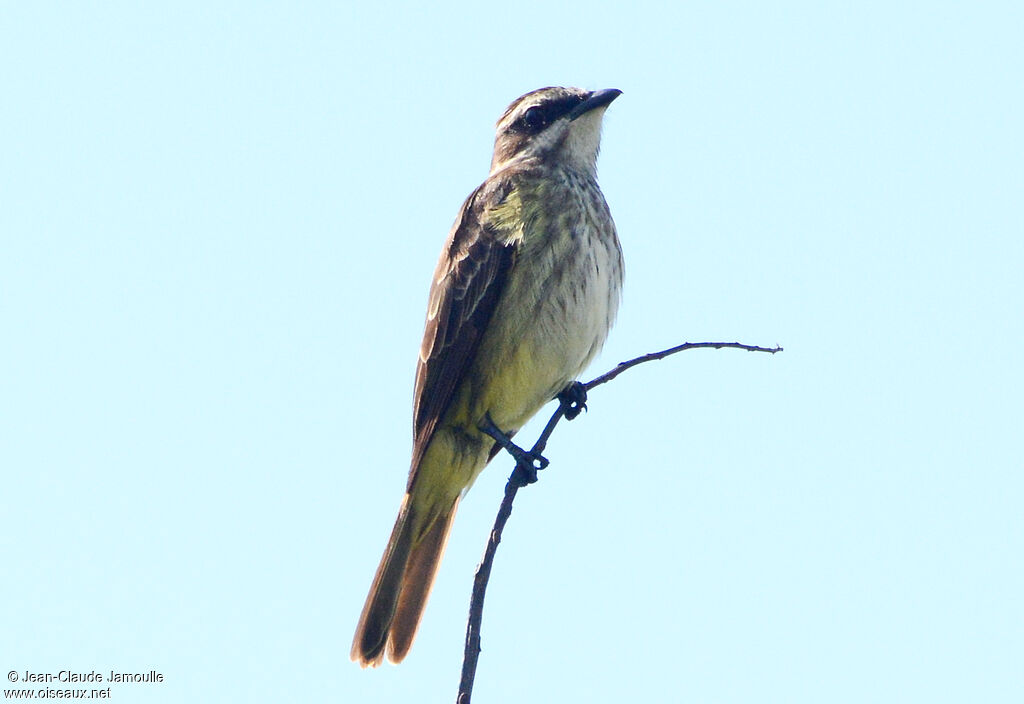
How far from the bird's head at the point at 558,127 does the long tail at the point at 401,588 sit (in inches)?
100

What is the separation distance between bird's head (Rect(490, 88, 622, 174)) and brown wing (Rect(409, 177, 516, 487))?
90cm

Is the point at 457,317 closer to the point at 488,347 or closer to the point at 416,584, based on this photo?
the point at 488,347

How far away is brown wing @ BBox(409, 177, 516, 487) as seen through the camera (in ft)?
25.7

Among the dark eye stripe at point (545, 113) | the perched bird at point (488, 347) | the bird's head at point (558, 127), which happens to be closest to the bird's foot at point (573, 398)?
the perched bird at point (488, 347)

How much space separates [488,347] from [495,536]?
290 cm

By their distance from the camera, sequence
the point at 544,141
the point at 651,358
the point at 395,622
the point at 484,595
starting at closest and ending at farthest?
the point at 484,595, the point at 651,358, the point at 395,622, the point at 544,141

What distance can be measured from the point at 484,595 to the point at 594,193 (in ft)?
14.2

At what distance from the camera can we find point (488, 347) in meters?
7.83

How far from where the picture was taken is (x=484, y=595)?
183 inches

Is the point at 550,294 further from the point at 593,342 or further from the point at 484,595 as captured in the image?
the point at 484,595

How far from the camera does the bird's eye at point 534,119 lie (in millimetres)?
9305

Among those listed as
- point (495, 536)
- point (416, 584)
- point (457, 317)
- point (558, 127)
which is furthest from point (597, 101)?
point (495, 536)

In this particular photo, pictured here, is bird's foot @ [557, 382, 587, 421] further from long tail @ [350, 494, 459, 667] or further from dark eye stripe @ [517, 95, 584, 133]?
dark eye stripe @ [517, 95, 584, 133]

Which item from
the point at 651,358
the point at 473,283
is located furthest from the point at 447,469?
the point at 651,358
